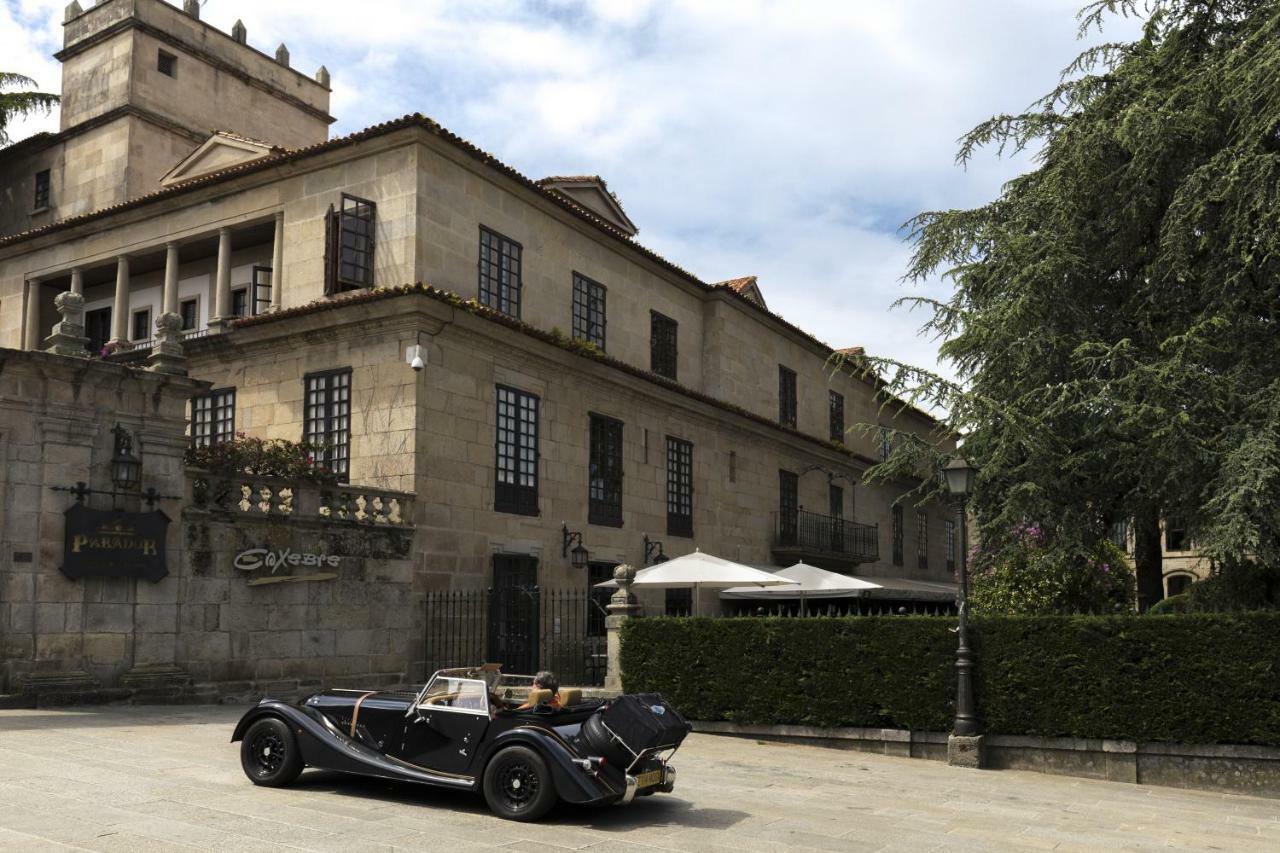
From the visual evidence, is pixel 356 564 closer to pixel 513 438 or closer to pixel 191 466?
pixel 191 466

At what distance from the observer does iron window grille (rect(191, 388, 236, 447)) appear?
21.8 meters

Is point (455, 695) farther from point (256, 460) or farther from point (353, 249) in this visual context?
point (353, 249)

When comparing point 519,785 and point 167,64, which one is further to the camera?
point 167,64

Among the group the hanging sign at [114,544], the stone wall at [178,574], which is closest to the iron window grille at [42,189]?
the stone wall at [178,574]

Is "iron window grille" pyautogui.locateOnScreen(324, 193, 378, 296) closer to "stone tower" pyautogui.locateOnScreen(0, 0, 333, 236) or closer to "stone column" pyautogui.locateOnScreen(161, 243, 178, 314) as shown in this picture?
"stone column" pyautogui.locateOnScreen(161, 243, 178, 314)

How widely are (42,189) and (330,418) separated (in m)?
16.8

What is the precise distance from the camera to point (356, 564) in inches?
708

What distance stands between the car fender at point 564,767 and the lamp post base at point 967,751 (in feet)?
21.2

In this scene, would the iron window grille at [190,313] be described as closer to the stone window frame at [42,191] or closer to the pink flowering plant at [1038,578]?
the stone window frame at [42,191]

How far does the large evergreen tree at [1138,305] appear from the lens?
1409cm

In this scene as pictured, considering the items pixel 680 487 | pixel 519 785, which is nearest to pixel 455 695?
pixel 519 785

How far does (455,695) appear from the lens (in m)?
9.08

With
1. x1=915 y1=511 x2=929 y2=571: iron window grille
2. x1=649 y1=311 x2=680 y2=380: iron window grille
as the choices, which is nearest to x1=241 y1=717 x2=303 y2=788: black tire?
x1=649 y1=311 x2=680 y2=380: iron window grille

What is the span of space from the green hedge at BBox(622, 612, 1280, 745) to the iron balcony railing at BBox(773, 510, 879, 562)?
1574 cm
